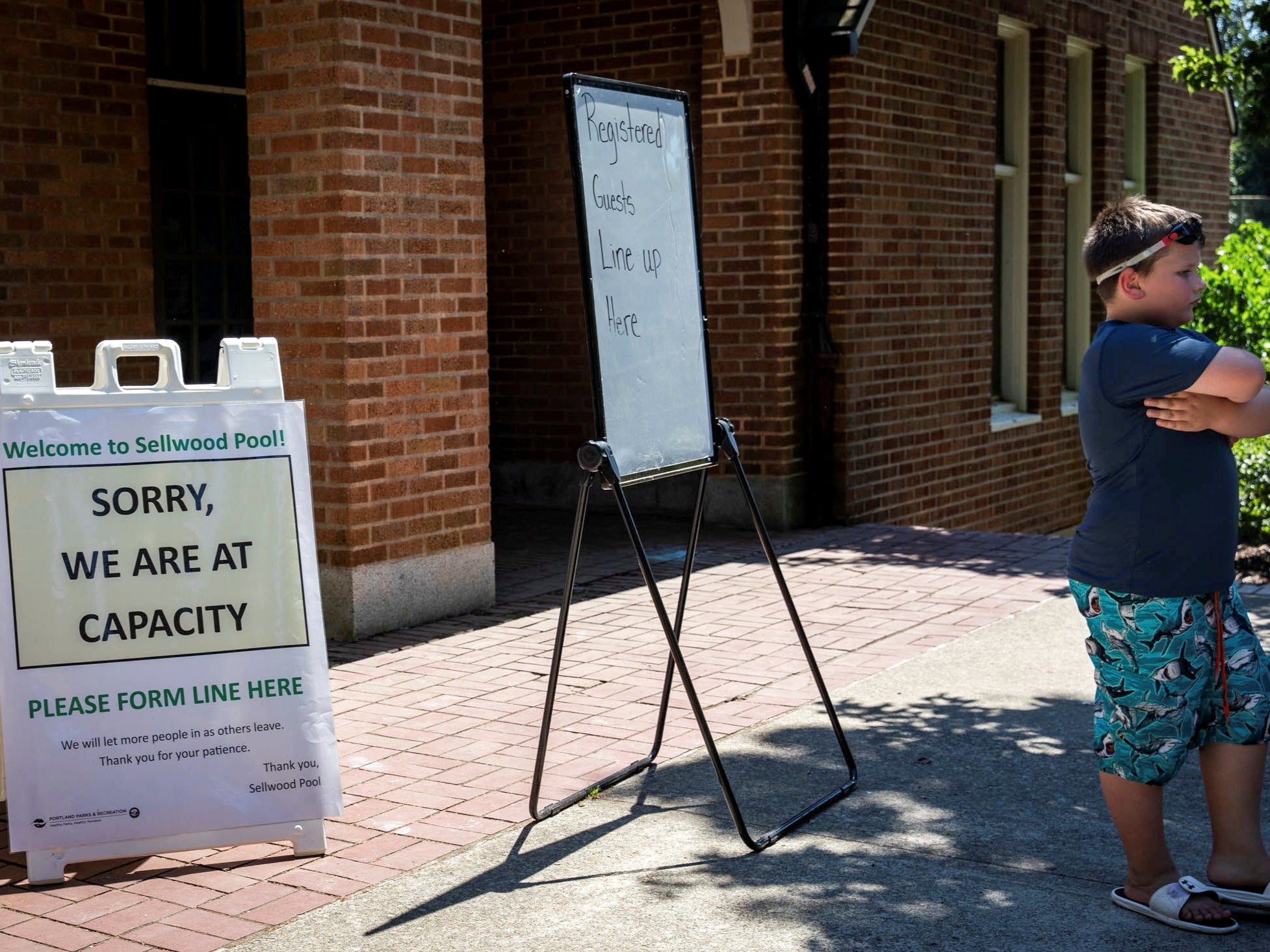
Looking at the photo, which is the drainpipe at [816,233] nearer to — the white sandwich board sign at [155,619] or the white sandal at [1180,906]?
the white sandwich board sign at [155,619]

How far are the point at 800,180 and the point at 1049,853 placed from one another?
6.19 m

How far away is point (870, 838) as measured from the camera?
4.38 m

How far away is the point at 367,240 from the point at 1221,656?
4039 millimetres

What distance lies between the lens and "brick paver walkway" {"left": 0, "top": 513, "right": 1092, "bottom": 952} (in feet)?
13.0

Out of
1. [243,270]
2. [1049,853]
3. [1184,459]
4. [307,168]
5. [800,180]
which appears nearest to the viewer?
[1184,459]

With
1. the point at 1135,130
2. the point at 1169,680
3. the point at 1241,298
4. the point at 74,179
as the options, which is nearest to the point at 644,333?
the point at 1169,680

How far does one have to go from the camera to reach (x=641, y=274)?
4.64 meters

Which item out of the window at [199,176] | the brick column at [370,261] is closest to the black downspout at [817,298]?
the brick column at [370,261]

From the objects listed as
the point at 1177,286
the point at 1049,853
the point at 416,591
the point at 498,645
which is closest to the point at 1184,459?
the point at 1177,286

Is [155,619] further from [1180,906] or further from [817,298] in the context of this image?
[817,298]

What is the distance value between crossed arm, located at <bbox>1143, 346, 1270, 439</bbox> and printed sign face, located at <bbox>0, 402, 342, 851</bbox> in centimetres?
230

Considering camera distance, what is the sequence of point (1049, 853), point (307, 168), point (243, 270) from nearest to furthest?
point (1049, 853) → point (307, 168) → point (243, 270)

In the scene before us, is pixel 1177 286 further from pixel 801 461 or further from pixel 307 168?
pixel 801 461

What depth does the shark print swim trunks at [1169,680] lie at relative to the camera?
369 cm
